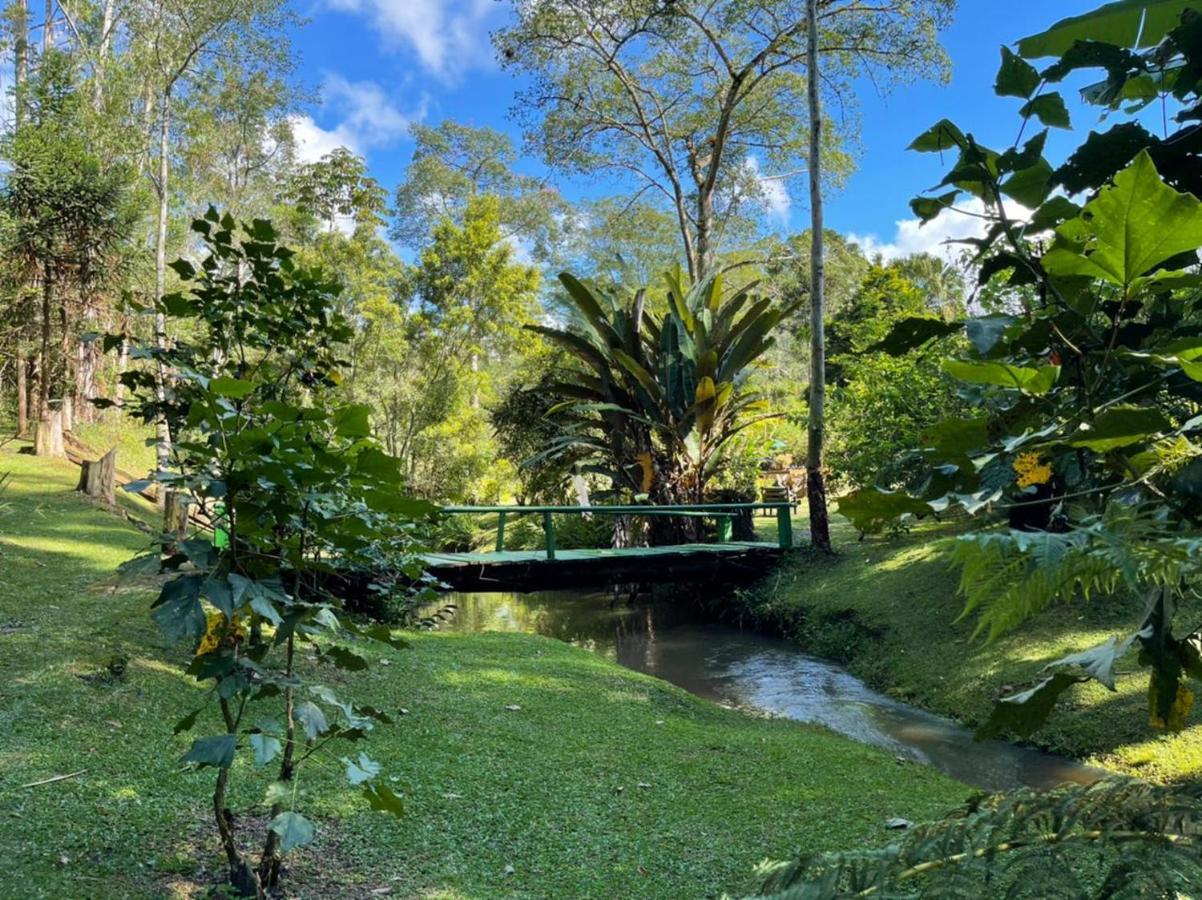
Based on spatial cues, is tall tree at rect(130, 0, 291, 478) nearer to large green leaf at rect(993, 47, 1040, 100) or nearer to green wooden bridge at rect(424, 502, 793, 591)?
green wooden bridge at rect(424, 502, 793, 591)

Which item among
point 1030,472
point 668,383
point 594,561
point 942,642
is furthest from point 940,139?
point 668,383

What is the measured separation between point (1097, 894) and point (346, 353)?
47.9 feet

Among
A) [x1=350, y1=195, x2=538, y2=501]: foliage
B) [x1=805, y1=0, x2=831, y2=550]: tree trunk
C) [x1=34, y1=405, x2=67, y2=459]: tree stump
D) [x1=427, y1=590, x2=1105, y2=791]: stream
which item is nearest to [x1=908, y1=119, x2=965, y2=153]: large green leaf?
[x1=427, y1=590, x2=1105, y2=791]: stream

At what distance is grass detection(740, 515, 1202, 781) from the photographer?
391cm

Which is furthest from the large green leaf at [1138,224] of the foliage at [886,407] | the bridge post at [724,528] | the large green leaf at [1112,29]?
the bridge post at [724,528]

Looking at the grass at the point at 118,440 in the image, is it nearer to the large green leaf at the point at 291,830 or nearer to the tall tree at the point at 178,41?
the tall tree at the point at 178,41

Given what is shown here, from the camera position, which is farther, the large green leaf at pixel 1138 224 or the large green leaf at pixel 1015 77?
the large green leaf at pixel 1015 77

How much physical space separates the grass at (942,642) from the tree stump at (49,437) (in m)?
9.27

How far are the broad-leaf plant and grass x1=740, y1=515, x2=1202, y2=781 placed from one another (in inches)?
72.3

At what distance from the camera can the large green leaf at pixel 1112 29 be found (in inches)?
29.5

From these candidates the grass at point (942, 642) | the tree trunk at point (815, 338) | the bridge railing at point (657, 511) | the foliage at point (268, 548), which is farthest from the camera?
the tree trunk at point (815, 338)

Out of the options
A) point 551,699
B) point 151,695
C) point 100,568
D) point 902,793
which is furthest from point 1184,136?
point 100,568

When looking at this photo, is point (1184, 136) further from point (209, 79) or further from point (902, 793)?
point (209, 79)

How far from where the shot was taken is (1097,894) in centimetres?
54
